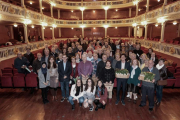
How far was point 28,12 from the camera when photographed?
1211cm

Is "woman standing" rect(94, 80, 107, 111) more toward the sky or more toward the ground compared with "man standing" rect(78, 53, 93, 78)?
more toward the ground

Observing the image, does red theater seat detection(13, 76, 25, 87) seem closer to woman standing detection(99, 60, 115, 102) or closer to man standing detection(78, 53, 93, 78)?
man standing detection(78, 53, 93, 78)

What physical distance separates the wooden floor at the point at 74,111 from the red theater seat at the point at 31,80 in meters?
0.72

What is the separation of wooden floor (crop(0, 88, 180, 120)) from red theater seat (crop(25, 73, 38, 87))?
719mm

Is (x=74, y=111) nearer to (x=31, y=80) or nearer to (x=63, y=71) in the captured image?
(x=63, y=71)

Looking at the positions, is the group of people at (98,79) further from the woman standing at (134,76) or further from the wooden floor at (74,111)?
the wooden floor at (74,111)

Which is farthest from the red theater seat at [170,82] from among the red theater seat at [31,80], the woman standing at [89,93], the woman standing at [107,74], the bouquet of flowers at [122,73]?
the red theater seat at [31,80]

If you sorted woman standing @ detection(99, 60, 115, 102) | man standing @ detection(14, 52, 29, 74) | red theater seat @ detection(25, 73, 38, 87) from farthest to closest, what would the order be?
red theater seat @ detection(25, 73, 38, 87) → man standing @ detection(14, 52, 29, 74) → woman standing @ detection(99, 60, 115, 102)

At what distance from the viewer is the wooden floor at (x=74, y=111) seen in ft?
12.9

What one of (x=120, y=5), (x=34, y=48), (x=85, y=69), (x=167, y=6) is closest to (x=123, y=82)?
(x=85, y=69)

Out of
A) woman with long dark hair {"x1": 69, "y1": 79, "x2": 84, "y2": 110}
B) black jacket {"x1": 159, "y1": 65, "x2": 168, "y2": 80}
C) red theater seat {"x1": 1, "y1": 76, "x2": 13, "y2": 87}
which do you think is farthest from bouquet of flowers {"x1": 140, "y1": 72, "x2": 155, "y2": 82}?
red theater seat {"x1": 1, "y1": 76, "x2": 13, "y2": 87}

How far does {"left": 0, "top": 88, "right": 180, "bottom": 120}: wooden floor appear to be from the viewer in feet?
12.9

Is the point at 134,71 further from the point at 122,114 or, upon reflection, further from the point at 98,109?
the point at 98,109

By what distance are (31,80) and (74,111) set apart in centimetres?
273
